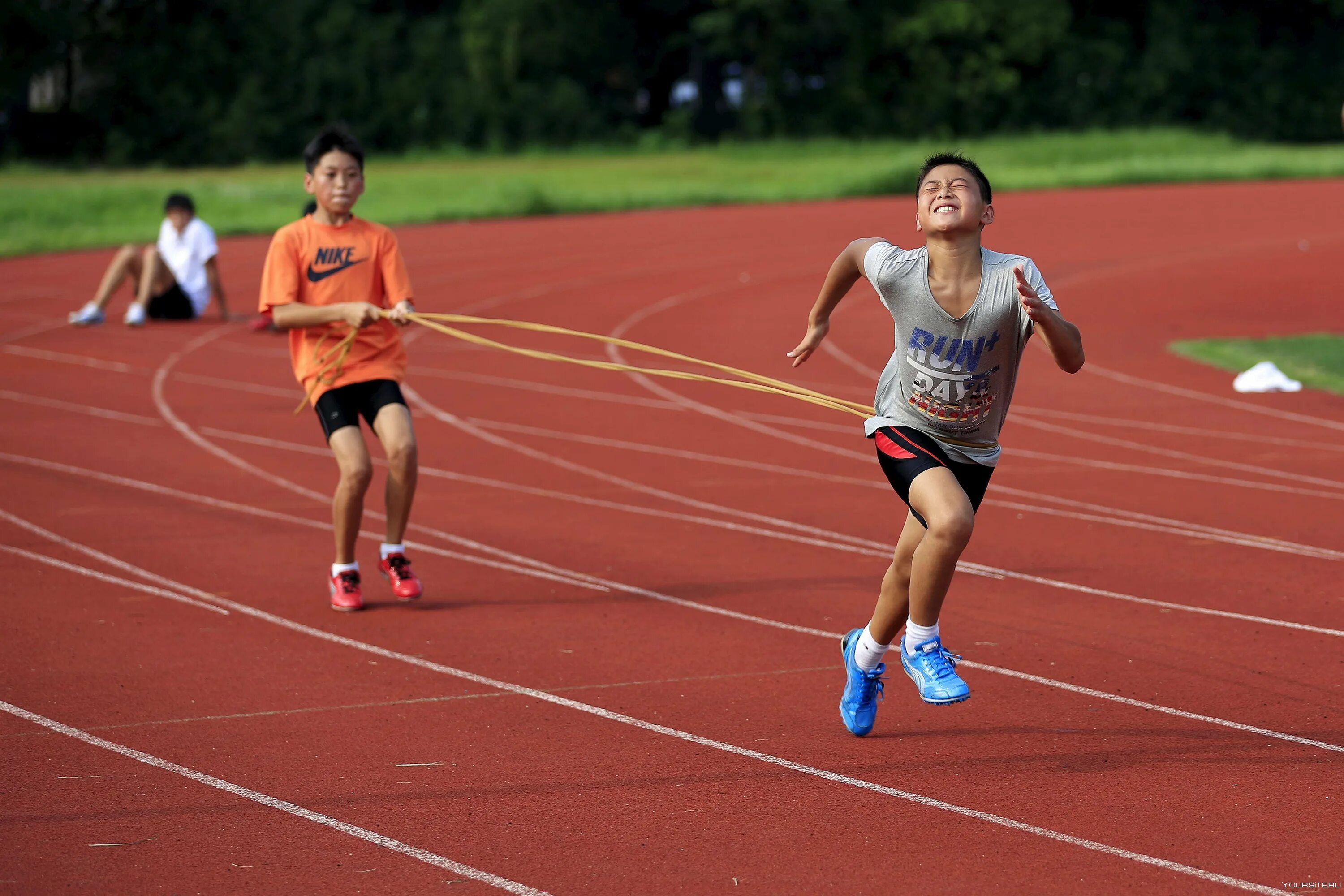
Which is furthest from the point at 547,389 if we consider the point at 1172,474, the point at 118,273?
the point at 118,273

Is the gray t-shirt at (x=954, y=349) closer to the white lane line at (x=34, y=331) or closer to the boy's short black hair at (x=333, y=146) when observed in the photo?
the boy's short black hair at (x=333, y=146)

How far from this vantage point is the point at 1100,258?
20.6m

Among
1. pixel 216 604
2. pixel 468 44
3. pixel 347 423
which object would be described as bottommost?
pixel 216 604

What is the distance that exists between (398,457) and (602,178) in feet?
95.7

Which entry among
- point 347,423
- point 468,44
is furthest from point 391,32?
point 347,423

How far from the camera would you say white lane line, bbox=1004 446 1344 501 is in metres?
7.88

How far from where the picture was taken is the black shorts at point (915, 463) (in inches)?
169

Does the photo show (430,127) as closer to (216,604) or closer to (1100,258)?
(1100,258)

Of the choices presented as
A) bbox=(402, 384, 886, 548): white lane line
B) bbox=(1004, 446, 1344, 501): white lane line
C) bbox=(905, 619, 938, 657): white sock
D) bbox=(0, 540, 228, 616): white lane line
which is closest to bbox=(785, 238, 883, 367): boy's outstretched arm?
bbox=(905, 619, 938, 657): white sock

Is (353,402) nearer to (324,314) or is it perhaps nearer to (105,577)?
(324,314)

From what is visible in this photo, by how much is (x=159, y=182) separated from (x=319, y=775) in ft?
98.3

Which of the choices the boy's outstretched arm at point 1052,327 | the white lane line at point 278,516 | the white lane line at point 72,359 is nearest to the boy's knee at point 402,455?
the white lane line at point 278,516

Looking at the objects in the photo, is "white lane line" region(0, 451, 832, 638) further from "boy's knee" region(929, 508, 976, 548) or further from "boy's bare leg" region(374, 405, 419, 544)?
"boy's knee" region(929, 508, 976, 548)

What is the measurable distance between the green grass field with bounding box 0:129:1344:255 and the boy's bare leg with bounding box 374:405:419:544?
17.6 m
